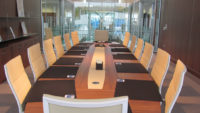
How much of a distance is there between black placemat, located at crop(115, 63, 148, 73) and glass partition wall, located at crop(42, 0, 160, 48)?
5.97 metres

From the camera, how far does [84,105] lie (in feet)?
2.86

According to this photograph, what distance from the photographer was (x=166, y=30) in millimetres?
7367

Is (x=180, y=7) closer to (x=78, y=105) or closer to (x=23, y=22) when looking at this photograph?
(x=23, y=22)

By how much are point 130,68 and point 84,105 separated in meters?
1.91

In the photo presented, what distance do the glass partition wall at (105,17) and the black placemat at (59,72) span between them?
20.6 ft

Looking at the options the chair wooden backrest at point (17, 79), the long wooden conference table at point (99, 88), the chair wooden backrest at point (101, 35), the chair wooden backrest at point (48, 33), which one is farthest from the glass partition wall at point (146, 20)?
the chair wooden backrest at point (17, 79)

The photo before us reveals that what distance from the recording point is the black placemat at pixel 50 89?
1730 millimetres

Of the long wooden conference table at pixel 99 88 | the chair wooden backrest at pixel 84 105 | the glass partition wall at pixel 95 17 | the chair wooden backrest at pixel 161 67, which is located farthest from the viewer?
the glass partition wall at pixel 95 17

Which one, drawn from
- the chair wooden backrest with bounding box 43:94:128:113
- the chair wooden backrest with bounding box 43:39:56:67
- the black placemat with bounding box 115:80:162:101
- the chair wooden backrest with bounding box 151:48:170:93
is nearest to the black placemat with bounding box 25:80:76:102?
the black placemat with bounding box 115:80:162:101

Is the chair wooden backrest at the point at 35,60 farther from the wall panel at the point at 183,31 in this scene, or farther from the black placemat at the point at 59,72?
the wall panel at the point at 183,31

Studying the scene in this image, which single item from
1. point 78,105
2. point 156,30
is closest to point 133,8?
point 156,30

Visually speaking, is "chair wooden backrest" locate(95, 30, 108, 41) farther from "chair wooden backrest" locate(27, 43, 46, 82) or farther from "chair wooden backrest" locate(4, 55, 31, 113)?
"chair wooden backrest" locate(4, 55, 31, 113)

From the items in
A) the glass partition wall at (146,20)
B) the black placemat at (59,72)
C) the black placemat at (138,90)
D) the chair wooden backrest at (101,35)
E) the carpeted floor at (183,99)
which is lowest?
the carpeted floor at (183,99)

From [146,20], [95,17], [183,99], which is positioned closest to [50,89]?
[183,99]
